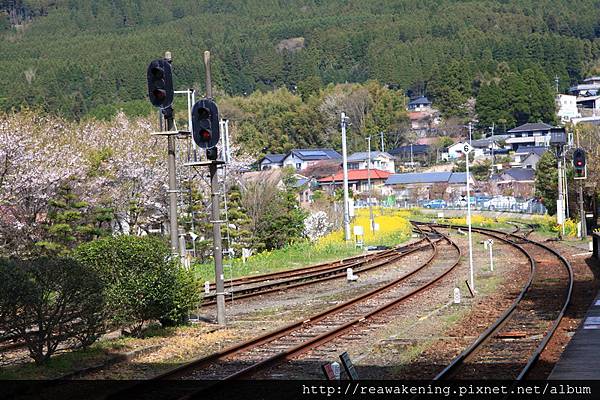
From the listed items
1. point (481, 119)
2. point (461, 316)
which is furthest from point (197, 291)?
point (481, 119)

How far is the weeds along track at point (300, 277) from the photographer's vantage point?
74.7ft

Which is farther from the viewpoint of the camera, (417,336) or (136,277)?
(136,277)

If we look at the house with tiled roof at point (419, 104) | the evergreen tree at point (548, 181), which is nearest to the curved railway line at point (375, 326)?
the evergreen tree at point (548, 181)

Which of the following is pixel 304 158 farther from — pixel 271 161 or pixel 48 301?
pixel 48 301

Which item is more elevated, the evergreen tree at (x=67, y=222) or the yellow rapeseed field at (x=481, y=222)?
the evergreen tree at (x=67, y=222)

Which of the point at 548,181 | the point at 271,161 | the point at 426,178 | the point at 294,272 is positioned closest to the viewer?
the point at 294,272

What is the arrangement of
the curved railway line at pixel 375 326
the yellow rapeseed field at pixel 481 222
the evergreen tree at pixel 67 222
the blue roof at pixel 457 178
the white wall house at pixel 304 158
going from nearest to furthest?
the curved railway line at pixel 375 326
the evergreen tree at pixel 67 222
the yellow rapeseed field at pixel 481 222
the blue roof at pixel 457 178
the white wall house at pixel 304 158

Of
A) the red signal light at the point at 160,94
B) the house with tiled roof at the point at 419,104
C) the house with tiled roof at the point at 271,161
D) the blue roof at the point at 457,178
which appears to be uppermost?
the house with tiled roof at the point at 419,104

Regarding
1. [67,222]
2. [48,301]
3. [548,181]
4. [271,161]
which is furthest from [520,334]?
[271,161]

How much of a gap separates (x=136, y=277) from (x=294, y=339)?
2704 millimetres

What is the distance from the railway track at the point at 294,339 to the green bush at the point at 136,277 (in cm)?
194

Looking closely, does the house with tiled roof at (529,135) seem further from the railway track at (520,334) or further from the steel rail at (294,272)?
the railway track at (520,334)

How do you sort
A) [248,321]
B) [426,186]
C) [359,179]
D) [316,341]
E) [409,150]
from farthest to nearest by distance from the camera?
1. [409,150]
2. [359,179]
3. [426,186]
4. [248,321]
5. [316,341]

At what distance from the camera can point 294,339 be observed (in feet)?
48.6
